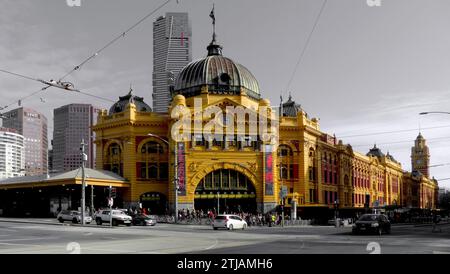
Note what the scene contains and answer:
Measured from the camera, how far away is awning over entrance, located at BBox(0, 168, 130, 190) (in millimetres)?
62853

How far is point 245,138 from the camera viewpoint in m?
68.8

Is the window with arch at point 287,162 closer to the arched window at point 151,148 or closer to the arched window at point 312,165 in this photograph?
the arched window at point 312,165

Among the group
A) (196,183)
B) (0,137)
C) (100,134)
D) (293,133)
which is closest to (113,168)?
(100,134)

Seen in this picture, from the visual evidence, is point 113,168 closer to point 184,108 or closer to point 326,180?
point 184,108

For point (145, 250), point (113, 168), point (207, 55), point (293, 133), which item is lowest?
point (145, 250)

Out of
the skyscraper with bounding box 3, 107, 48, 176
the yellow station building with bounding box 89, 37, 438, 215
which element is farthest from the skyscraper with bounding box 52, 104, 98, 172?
the yellow station building with bounding box 89, 37, 438, 215

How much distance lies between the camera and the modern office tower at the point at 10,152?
150425 millimetres

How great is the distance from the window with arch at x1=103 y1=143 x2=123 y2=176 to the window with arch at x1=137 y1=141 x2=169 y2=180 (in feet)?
11.9

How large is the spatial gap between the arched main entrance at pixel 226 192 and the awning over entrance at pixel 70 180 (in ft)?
34.9

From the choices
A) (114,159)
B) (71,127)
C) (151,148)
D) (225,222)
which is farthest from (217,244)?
(71,127)

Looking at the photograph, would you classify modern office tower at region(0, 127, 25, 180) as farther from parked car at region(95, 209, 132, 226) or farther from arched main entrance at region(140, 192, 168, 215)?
parked car at region(95, 209, 132, 226)

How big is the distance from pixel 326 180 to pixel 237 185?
2481 centimetres

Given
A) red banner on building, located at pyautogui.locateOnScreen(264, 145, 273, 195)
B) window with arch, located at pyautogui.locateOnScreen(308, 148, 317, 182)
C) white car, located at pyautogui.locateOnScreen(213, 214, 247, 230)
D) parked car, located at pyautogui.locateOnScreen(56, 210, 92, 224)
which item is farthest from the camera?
window with arch, located at pyautogui.locateOnScreen(308, 148, 317, 182)

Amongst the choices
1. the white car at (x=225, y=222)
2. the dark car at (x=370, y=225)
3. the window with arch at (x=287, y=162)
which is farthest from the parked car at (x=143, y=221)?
the window with arch at (x=287, y=162)
